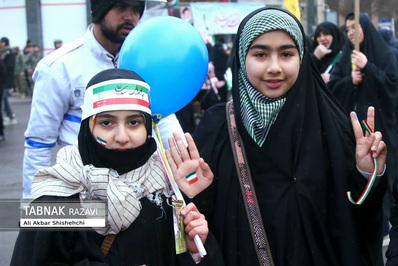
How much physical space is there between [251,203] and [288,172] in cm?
22

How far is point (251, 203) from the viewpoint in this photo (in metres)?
A: 2.20

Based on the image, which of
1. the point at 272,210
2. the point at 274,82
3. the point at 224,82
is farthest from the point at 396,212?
the point at 224,82

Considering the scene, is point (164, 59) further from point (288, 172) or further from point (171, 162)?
point (288, 172)

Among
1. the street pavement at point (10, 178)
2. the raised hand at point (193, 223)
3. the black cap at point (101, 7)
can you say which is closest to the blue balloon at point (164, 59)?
the black cap at point (101, 7)

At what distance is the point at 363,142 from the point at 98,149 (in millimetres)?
1134

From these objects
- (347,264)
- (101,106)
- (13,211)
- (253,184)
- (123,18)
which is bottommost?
(13,211)

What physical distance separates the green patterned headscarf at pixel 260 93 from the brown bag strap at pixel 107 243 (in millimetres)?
790

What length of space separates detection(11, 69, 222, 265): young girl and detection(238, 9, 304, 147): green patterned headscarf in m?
0.34

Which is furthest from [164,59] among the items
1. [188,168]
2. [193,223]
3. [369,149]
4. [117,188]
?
[369,149]

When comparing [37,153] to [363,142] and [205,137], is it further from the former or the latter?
[363,142]

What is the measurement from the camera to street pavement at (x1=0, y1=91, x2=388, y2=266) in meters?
4.81

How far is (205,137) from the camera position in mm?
2414

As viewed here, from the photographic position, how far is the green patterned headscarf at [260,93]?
223 cm

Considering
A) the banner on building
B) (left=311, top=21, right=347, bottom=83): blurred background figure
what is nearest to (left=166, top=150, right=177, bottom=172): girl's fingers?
(left=311, top=21, right=347, bottom=83): blurred background figure
